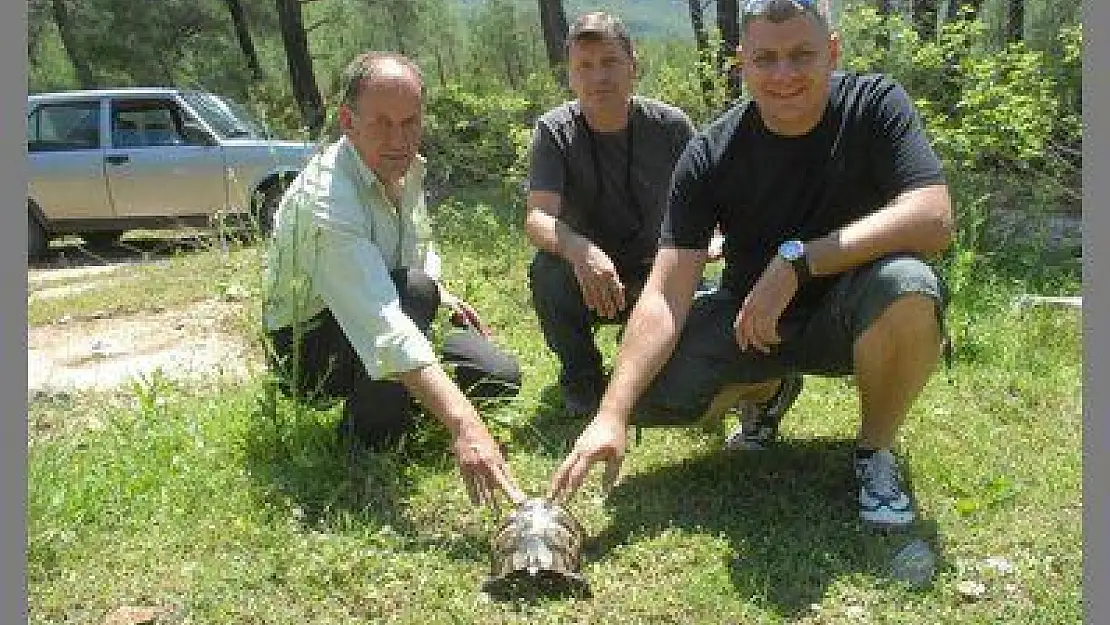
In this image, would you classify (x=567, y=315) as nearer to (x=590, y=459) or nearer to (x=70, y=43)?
(x=590, y=459)

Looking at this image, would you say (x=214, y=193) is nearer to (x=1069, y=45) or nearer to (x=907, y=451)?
(x=1069, y=45)

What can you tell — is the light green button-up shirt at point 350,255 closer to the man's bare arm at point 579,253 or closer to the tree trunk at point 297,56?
the man's bare arm at point 579,253

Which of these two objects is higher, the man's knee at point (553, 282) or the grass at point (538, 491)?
the man's knee at point (553, 282)

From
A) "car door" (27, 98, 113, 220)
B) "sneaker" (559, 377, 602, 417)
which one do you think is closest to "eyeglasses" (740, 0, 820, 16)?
"sneaker" (559, 377, 602, 417)

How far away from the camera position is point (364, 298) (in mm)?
3447

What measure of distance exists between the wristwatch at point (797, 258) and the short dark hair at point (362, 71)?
127cm

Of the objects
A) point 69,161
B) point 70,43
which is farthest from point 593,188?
point 70,43

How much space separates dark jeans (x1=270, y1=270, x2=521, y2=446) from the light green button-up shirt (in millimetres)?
81

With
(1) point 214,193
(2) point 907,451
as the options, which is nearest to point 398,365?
(2) point 907,451

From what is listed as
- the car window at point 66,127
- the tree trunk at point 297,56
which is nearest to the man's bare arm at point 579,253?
the car window at point 66,127

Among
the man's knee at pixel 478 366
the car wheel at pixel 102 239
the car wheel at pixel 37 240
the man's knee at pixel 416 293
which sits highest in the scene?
the man's knee at pixel 416 293

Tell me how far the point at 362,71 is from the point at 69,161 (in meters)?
10.0

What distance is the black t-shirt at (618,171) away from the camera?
183 inches

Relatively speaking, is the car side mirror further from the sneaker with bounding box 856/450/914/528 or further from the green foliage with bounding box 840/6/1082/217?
the sneaker with bounding box 856/450/914/528
